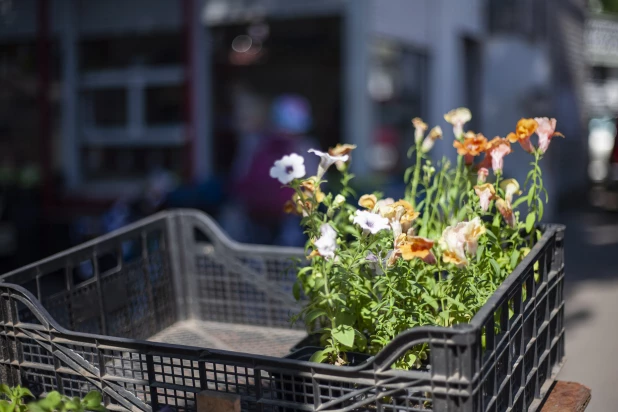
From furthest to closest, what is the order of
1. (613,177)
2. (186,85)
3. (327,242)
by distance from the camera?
(613,177) → (186,85) → (327,242)

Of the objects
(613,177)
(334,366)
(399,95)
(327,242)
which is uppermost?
(399,95)

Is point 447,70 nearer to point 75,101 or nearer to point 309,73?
point 309,73

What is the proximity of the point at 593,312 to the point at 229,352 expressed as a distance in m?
5.18

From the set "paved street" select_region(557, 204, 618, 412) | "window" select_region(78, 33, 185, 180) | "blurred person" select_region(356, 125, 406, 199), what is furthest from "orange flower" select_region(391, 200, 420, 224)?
"window" select_region(78, 33, 185, 180)

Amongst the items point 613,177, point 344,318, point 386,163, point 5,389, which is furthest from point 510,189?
point 613,177

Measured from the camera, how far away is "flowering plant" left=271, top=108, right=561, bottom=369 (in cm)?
205

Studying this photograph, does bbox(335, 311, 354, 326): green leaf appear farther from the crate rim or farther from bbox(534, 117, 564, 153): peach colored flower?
bbox(534, 117, 564, 153): peach colored flower

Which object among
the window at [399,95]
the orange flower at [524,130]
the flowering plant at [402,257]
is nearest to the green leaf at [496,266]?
the flowering plant at [402,257]

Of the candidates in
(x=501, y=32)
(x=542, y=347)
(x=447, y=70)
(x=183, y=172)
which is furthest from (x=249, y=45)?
(x=542, y=347)

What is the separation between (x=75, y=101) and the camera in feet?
28.6

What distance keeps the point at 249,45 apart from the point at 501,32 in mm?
4410

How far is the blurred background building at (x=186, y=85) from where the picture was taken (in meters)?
7.63

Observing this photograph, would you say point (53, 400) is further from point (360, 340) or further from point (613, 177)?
point (613, 177)

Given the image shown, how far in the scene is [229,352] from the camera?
1808 millimetres
